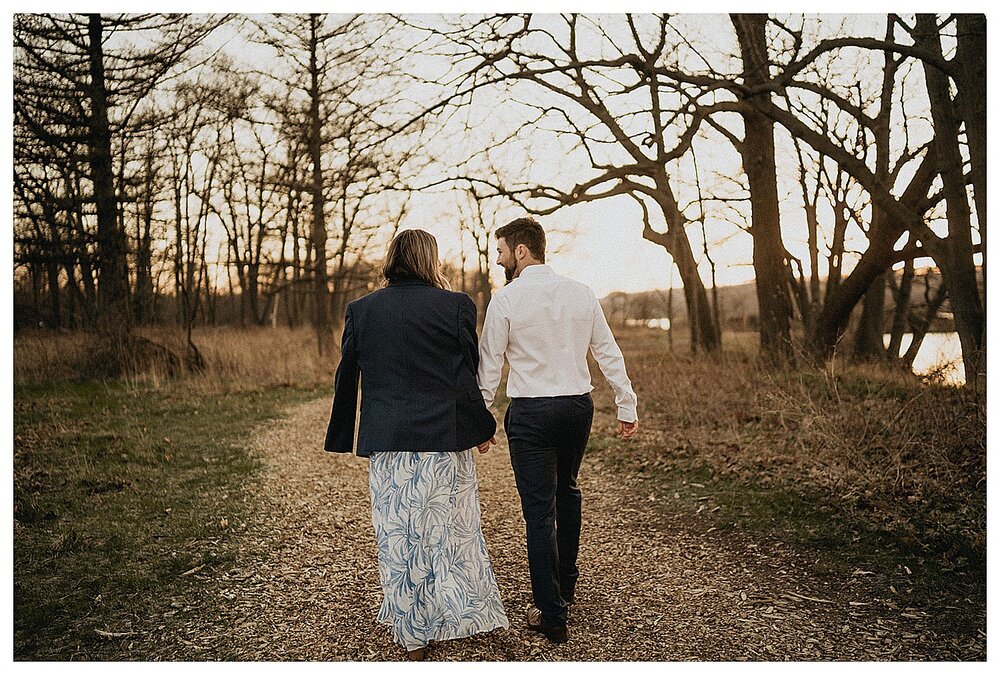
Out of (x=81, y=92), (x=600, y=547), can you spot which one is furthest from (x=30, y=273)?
(x=600, y=547)

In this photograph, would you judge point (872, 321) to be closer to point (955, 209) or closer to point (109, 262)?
point (955, 209)

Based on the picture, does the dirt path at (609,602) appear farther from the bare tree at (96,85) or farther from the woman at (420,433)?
the bare tree at (96,85)

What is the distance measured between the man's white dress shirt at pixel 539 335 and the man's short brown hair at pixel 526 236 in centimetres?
8

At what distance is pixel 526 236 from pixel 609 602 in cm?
173

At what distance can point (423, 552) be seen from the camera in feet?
10.2

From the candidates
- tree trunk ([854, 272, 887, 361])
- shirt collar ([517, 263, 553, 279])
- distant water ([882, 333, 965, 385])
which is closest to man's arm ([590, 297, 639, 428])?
shirt collar ([517, 263, 553, 279])

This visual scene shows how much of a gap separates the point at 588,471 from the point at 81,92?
744 cm

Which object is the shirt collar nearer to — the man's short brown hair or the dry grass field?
the man's short brown hair

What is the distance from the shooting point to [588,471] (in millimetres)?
6172

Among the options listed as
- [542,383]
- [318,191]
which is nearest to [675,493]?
[542,383]

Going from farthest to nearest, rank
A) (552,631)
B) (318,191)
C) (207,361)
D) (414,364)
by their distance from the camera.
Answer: (207,361) → (318,191) → (552,631) → (414,364)

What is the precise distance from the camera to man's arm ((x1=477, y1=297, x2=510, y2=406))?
317cm

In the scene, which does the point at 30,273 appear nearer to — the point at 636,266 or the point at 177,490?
the point at 177,490
